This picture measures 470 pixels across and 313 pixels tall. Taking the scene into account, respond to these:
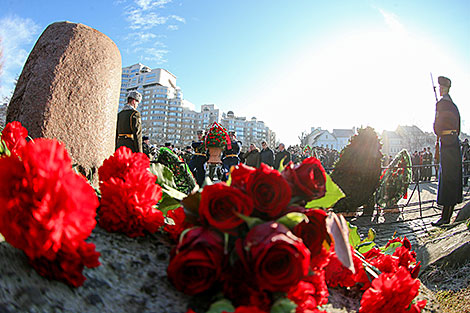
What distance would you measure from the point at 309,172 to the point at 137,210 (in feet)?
2.11

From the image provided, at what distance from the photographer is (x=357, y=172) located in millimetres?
5645

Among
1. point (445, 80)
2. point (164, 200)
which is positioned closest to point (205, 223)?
point (164, 200)

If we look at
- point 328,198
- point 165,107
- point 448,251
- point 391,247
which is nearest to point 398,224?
point 448,251

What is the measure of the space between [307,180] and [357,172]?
17.0ft

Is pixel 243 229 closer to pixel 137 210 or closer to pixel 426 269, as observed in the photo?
pixel 137 210

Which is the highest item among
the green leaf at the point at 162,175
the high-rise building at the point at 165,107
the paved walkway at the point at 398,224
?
the high-rise building at the point at 165,107

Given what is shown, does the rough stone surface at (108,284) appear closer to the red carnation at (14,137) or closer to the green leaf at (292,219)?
the green leaf at (292,219)

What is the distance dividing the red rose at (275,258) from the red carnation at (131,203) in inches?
18.9

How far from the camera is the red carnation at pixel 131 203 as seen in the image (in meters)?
1.07

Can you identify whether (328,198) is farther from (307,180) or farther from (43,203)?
(43,203)

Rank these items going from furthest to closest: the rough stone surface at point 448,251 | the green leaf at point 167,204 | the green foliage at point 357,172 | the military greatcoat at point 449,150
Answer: the green foliage at point 357,172 → the military greatcoat at point 449,150 → the rough stone surface at point 448,251 → the green leaf at point 167,204

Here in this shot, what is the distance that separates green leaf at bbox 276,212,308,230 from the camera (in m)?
0.84

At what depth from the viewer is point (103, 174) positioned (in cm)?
123

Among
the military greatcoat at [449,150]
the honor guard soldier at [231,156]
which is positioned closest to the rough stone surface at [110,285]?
the military greatcoat at [449,150]
